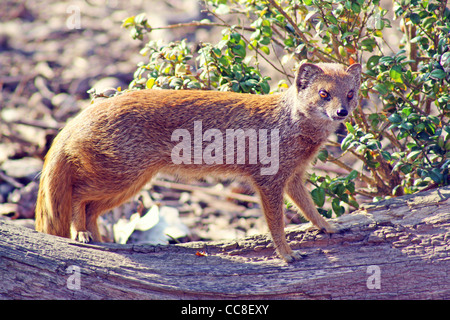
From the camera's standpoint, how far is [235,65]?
4.74m

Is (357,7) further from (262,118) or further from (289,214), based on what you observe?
(289,214)

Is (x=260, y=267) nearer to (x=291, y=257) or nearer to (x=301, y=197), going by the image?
(x=291, y=257)

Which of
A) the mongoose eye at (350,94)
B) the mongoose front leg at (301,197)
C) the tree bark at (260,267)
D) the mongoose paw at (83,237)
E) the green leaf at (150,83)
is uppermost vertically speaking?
the green leaf at (150,83)

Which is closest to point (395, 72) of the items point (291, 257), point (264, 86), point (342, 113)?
point (342, 113)

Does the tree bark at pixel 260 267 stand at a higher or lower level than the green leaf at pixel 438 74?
lower

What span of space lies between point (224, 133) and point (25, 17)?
7744mm

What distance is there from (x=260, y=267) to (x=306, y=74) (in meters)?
1.72

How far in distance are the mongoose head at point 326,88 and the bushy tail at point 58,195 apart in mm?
2221

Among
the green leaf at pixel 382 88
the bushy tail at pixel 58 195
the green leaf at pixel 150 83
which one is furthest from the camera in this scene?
the green leaf at pixel 150 83

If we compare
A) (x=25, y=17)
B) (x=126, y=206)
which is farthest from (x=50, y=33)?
(x=126, y=206)

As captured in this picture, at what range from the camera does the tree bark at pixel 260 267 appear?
140 inches

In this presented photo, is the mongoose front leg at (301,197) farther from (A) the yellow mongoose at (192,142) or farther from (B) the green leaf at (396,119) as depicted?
(B) the green leaf at (396,119)

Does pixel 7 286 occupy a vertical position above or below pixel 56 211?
below

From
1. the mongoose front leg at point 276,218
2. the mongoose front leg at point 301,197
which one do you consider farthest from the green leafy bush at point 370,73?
the mongoose front leg at point 276,218
